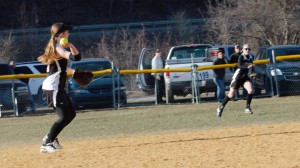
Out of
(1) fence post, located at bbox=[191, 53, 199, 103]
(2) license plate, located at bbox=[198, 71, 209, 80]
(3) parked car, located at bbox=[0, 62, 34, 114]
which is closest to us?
(3) parked car, located at bbox=[0, 62, 34, 114]

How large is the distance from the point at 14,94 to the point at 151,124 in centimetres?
676

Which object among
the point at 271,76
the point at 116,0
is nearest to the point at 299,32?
the point at 271,76

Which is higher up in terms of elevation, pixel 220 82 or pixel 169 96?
pixel 220 82

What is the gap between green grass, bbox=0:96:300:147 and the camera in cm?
1705

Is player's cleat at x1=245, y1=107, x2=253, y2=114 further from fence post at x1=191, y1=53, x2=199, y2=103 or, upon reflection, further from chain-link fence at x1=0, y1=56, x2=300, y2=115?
fence post at x1=191, y1=53, x2=199, y2=103


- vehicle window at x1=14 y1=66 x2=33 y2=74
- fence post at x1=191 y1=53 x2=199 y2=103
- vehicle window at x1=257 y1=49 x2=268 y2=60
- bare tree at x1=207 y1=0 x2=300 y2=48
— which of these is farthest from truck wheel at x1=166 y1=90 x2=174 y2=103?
bare tree at x1=207 y1=0 x2=300 y2=48

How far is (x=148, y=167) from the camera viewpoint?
10945 millimetres

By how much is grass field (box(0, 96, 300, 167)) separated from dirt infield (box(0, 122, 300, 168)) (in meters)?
0.03

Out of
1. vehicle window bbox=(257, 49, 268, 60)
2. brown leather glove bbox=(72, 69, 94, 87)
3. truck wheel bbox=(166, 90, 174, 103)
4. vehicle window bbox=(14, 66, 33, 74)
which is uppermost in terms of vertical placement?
brown leather glove bbox=(72, 69, 94, 87)

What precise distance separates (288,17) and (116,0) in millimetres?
29662

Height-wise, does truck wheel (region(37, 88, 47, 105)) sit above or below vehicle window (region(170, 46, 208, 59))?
below

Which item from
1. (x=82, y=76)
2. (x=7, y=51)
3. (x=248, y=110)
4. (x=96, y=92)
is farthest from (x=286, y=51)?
(x=7, y=51)

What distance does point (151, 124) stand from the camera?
60.7 ft

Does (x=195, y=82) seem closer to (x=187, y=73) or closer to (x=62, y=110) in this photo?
(x=187, y=73)
